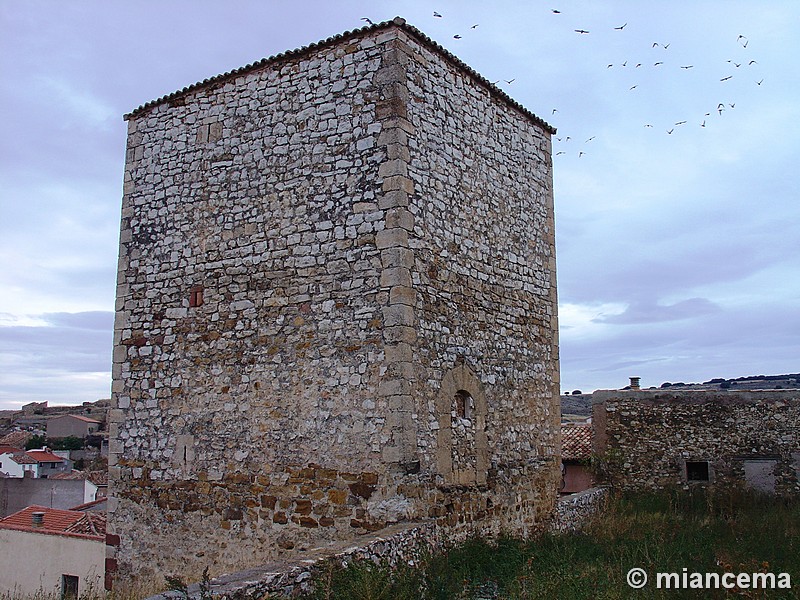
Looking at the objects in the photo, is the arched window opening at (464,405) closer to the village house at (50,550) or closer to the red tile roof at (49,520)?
the village house at (50,550)

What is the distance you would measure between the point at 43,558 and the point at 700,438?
16142 millimetres

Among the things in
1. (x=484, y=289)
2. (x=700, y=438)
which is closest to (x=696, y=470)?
(x=700, y=438)

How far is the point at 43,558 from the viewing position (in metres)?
18.2

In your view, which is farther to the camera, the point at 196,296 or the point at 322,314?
the point at 196,296

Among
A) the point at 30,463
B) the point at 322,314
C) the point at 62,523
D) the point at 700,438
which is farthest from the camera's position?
the point at 30,463

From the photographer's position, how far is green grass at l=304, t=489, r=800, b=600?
6.09 m

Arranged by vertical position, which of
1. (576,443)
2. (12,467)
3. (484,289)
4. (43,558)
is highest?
(484,289)

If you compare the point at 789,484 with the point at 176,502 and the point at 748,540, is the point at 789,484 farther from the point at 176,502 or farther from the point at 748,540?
the point at 176,502

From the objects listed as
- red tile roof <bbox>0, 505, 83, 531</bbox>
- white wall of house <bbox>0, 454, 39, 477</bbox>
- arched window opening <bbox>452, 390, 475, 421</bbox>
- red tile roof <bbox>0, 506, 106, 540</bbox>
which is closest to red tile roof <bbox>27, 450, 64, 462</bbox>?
white wall of house <bbox>0, 454, 39, 477</bbox>

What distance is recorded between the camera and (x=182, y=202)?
10.1 metres

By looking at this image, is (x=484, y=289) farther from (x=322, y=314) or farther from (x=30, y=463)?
(x=30, y=463)

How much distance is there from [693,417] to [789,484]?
2176 mm

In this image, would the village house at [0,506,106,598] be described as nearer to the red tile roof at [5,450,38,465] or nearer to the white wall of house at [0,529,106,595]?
the white wall of house at [0,529,106,595]

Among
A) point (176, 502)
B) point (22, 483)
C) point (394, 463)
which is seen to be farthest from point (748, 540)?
point (22, 483)
